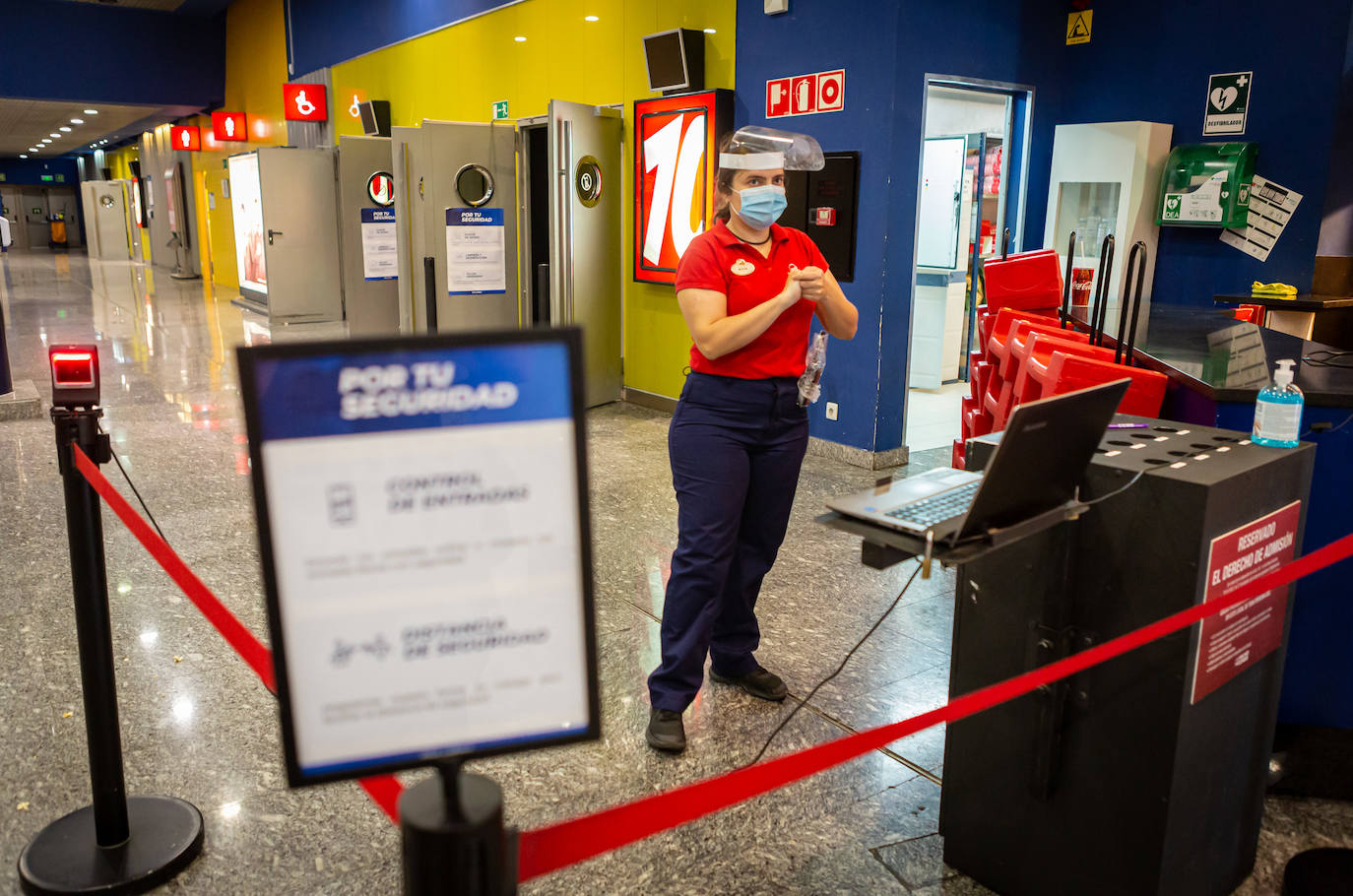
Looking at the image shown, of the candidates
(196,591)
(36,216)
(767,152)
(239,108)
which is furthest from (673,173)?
(36,216)

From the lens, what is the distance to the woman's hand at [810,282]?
7.84ft

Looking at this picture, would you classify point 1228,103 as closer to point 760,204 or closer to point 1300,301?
point 1300,301

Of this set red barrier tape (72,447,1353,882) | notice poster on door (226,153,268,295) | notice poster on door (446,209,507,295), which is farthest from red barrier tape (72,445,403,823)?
notice poster on door (226,153,268,295)

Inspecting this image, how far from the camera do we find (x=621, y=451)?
598 centimetres

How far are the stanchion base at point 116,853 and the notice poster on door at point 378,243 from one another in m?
8.22

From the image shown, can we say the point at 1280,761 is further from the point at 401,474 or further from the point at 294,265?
the point at 294,265

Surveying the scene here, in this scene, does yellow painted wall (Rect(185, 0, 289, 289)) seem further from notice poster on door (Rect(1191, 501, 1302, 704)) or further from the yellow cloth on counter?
notice poster on door (Rect(1191, 501, 1302, 704))

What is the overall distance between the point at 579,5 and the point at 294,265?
6017 mm

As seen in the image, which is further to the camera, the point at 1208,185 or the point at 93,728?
the point at 1208,185

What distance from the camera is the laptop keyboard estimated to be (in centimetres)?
154

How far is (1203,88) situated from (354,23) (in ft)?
30.0

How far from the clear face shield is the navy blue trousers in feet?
1.86

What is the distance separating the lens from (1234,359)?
2920 millimetres

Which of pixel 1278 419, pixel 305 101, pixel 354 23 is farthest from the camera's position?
pixel 305 101
